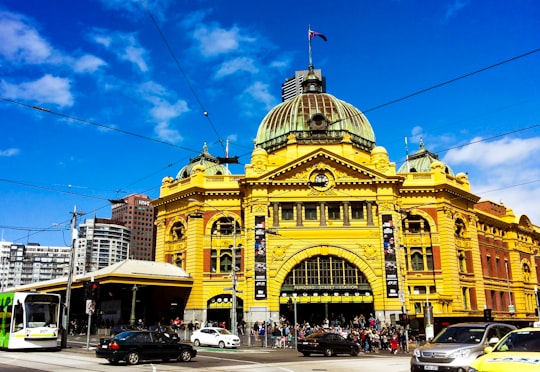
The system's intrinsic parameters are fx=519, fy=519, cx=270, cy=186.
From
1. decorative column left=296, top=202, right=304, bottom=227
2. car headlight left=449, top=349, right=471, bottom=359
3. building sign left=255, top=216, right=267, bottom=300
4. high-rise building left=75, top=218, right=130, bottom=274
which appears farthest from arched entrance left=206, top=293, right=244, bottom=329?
high-rise building left=75, top=218, right=130, bottom=274

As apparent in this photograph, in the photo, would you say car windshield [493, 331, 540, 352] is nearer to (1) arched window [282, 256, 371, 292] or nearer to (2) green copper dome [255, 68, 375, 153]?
(1) arched window [282, 256, 371, 292]

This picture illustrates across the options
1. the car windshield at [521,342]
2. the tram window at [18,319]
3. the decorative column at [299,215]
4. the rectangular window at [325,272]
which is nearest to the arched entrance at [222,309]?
the rectangular window at [325,272]

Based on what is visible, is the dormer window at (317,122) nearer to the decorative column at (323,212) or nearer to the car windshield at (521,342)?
the decorative column at (323,212)

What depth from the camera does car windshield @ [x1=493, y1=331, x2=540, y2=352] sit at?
11397 millimetres

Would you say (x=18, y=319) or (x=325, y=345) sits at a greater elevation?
(x=18, y=319)

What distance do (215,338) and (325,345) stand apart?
30.1 feet

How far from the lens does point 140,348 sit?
22109 millimetres

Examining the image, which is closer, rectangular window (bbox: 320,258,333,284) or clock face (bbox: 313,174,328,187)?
rectangular window (bbox: 320,258,333,284)

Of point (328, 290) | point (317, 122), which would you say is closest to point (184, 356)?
point (328, 290)

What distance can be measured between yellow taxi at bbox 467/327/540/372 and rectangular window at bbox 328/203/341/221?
1538 inches

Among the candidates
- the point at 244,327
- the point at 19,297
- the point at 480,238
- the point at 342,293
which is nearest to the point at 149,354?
the point at 19,297

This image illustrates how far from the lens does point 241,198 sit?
179 ft

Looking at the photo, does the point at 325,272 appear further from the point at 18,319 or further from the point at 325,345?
the point at 18,319

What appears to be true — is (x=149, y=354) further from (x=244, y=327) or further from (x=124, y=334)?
(x=244, y=327)
